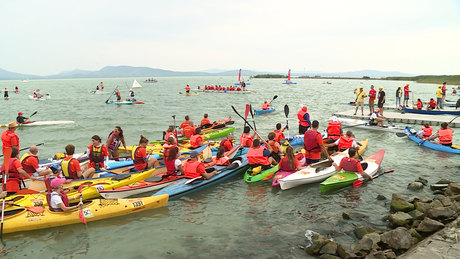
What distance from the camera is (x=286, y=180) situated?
8797 mm

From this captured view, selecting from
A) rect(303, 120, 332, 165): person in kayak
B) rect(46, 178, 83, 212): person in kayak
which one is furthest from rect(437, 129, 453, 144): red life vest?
rect(46, 178, 83, 212): person in kayak

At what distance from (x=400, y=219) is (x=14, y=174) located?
950cm

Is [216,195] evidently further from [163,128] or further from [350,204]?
[163,128]

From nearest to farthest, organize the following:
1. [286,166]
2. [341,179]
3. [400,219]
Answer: [400,219], [341,179], [286,166]

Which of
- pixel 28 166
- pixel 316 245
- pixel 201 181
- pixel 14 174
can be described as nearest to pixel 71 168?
pixel 28 166

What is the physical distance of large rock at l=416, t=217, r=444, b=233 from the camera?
20.0 feet

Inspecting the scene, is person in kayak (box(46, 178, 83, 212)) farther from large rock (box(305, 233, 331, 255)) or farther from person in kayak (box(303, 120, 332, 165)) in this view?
person in kayak (box(303, 120, 332, 165))

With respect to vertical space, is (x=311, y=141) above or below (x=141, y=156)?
above

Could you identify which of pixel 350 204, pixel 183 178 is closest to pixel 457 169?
pixel 350 204

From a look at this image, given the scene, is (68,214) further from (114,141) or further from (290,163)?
(290,163)

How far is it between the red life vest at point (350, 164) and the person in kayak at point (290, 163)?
1243mm

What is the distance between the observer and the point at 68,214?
22.9 feet

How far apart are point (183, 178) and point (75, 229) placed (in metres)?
3.10

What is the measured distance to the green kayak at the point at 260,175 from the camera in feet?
31.0
